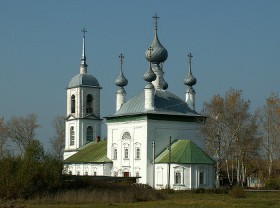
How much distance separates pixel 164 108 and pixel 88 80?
616 inches

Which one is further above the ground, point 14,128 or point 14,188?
point 14,128

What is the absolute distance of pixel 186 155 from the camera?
4909 centimetres

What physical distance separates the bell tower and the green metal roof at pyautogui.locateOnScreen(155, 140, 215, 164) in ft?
55.7

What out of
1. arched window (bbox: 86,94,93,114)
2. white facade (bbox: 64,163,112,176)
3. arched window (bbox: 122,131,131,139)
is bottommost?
white facade (bbox: 64,163,112,176)

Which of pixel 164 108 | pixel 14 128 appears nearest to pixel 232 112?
pixel 164 108

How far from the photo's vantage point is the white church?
161ft

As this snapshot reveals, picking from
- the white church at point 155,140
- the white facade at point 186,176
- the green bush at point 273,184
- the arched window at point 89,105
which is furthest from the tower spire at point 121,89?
the green bush at point 273,184

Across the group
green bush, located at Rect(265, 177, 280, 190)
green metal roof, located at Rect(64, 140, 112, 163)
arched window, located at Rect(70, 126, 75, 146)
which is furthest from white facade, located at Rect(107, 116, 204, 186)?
arched window, located at Rect(70, 126, 75, 146)

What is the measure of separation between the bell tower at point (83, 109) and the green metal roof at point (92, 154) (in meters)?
1.66

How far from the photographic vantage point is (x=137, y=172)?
5206 centimetres

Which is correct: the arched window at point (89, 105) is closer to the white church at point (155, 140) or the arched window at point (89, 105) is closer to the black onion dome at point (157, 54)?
the white church at point (155, 140)

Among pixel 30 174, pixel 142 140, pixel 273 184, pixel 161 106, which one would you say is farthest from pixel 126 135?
pixel 30 174

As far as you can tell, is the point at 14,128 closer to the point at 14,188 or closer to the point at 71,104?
the point at 71,104

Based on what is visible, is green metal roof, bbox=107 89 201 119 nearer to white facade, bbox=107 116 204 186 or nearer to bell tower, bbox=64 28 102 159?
white facade, bbox=107 116 204 186
